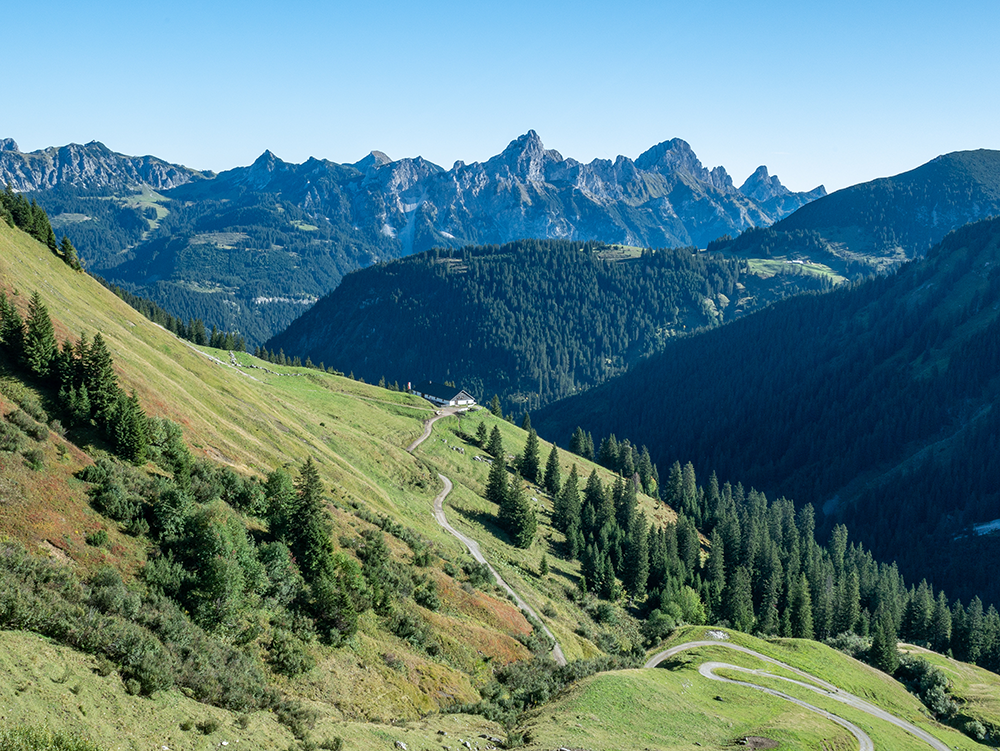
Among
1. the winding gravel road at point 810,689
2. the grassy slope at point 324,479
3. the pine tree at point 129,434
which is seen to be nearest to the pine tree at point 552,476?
the grassy slope at point 324,479

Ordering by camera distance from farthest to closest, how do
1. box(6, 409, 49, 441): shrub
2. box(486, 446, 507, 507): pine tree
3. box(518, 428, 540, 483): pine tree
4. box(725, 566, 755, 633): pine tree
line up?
box(518, 428, 540, 483): pine tree, box(486, 446, 507, 507): pine tree, box(725, 566, 755, 633): pine tree, box(6, 409, 49, 441): shrub

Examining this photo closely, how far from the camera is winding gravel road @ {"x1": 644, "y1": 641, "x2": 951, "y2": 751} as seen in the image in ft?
203

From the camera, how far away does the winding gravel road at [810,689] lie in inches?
2431

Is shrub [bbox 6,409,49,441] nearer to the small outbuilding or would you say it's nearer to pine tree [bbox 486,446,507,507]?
pine tree [bbox 486,446,507,507]

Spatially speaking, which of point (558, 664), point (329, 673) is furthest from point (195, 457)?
point (558, 664)

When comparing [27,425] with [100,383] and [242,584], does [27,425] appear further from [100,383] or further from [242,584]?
[242,584]

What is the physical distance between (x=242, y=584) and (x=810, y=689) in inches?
2404

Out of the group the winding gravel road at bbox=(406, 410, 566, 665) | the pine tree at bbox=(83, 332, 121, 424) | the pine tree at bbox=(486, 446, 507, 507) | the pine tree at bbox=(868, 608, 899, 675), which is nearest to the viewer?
the pine tree at bbox=(83, 332, 121, 424)

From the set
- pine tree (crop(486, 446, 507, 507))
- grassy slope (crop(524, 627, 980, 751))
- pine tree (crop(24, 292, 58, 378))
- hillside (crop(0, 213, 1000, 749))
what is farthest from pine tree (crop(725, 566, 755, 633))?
pine tree (crop(24, 292, 58, 378))

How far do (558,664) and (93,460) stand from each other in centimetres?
4300

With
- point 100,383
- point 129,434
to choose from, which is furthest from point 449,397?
point 129,434

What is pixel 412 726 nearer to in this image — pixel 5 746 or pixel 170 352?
pixel 5 746

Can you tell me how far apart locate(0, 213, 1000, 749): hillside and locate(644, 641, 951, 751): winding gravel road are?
699cm

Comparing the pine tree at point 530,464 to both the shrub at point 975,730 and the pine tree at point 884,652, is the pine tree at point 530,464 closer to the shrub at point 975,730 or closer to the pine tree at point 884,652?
the pine tree at point 884,652
